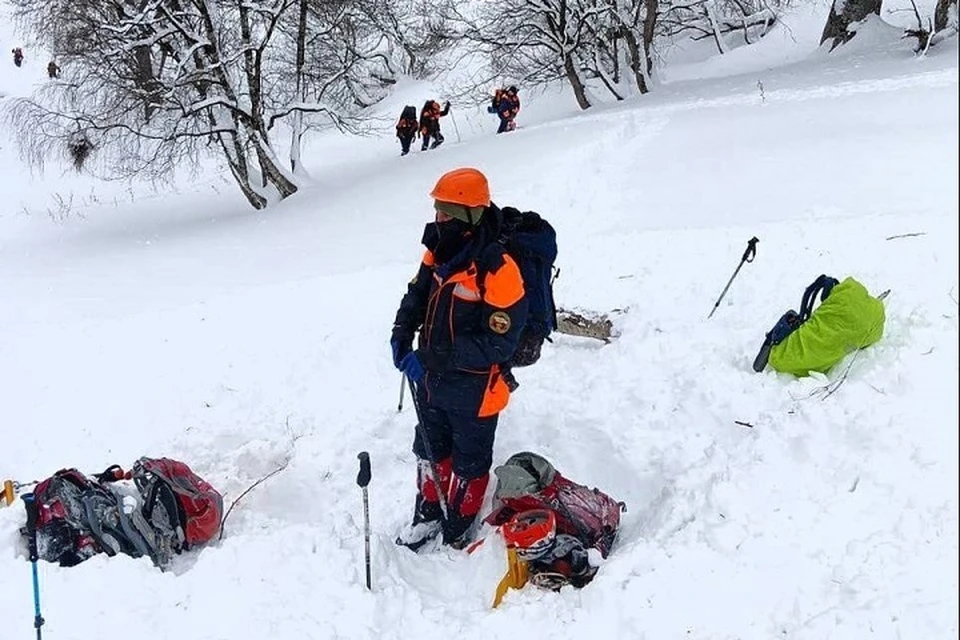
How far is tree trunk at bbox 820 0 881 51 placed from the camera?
53.3ft

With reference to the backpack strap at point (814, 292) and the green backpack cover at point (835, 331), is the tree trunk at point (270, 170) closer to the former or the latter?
the backpack strap at point (814, 292)

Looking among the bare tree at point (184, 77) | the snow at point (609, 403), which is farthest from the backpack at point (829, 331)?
the bare tree at point (184, 77)

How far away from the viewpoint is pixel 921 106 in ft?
31.8

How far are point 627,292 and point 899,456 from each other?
292cm

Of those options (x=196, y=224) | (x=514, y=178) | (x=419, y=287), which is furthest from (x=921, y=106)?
(x=196, y=224)

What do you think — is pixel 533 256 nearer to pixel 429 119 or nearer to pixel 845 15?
pixel 429 119

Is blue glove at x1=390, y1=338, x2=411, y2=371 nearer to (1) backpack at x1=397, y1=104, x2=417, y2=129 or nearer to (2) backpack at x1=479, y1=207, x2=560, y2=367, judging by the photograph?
(2) backpack at x1=479, y1=207, x2=560, y2=367

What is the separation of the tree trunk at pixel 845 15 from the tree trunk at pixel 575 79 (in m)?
5.17

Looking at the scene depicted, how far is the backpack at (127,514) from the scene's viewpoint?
159 inches

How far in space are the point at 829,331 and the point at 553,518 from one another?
1.98 meters

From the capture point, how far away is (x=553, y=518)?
393 cm

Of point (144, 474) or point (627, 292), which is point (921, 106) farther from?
point (144, 474)

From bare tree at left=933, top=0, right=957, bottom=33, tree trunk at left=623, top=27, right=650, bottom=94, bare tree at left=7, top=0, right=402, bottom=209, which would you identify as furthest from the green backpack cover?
tree trunk at left=623, top=27, right=650, bottom=94

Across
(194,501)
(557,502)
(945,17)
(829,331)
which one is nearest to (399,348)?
(557,502)
